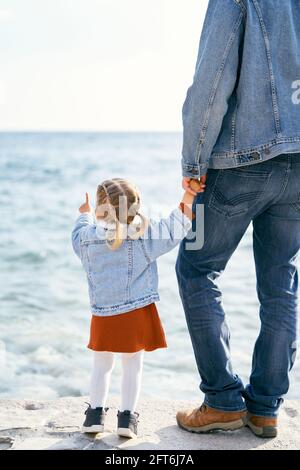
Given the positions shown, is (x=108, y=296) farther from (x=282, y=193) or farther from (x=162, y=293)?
(x=162, y=293)

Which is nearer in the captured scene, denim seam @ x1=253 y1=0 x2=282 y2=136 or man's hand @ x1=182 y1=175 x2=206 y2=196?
denim seam @ x1=253 y1=0 x2=282 y2=136

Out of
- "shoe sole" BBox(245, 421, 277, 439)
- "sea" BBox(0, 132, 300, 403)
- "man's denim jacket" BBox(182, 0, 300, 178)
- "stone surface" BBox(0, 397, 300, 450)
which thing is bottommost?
"sea" BBox(0, 132, 300, 403)

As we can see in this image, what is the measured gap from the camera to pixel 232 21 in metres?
2.35

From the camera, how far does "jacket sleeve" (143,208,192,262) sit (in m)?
2.56

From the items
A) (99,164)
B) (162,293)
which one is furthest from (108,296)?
(99,164)

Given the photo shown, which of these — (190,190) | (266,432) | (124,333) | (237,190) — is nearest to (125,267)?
(124,333)

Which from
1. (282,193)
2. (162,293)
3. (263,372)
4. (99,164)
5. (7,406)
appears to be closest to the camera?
(282,193)

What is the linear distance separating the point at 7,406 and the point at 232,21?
6.21 feet

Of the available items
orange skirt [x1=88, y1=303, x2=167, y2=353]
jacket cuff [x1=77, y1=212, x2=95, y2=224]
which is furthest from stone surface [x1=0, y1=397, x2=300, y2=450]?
jacket cuff [x1=77, y1=212, x2=95, y2=224]

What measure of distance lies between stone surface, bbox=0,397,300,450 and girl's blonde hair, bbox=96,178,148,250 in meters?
0.74

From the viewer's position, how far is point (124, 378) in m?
2.70

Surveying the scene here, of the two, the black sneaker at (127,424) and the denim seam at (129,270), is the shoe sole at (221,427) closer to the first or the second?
the black sneaker at (127,424)

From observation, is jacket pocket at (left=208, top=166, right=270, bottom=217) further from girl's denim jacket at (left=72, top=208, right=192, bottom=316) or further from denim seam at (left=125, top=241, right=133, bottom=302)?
denim seam at (left=125, top=241, right=133, bottom=302)

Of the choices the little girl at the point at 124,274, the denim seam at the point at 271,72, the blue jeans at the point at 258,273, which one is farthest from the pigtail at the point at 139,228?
the denim seam at the point at 271,72
